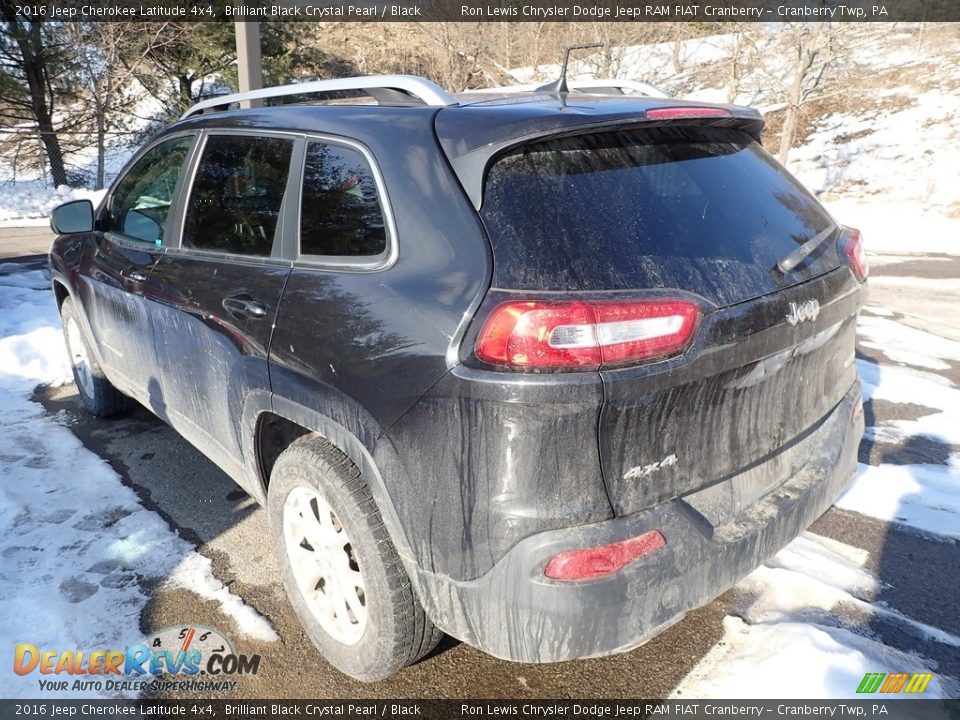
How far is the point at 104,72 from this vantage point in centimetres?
1712

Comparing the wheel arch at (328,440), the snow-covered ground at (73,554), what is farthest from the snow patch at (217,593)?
the wheel arch at (328,440)

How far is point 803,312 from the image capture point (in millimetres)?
2084

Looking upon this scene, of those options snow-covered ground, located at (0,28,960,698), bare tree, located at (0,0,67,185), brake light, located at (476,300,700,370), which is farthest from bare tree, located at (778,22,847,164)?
bare tree, located at (0,0,67,185)

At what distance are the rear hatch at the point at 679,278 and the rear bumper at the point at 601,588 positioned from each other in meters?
0.10

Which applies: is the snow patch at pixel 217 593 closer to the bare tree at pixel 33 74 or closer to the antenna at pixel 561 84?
the antenna at pixel 561 84

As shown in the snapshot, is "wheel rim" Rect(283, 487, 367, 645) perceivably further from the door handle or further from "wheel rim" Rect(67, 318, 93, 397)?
"wheel rim" Rect(67, 318, 93, 397)

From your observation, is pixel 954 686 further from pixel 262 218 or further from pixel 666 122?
pixel 262 218

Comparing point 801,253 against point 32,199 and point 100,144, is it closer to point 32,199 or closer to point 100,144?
point 32,199

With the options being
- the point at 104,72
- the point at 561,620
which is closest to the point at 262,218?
the point at 561,620

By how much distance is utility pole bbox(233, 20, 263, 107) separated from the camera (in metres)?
6.50

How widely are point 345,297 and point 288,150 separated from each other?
28.8 inches

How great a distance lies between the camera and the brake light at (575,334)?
172cm

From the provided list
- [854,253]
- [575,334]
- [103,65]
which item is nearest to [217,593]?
[575,334]

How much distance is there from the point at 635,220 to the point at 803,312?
62cm
